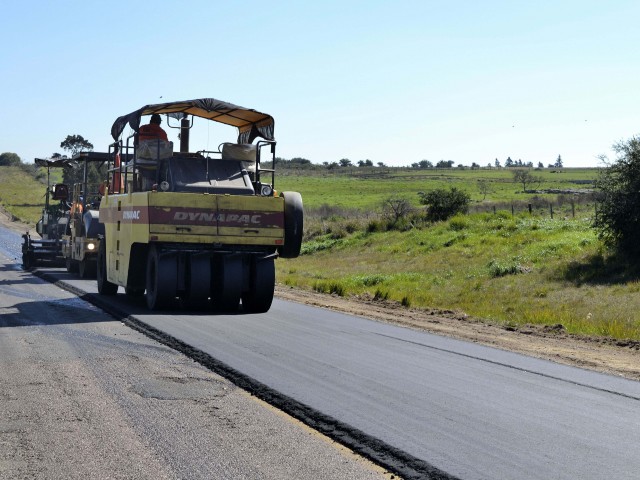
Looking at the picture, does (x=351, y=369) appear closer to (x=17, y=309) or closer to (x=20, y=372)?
(x=20, y=372)

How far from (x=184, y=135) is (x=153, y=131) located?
0.93 metres

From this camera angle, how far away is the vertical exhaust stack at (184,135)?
17.4 meters

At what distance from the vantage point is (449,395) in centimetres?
868

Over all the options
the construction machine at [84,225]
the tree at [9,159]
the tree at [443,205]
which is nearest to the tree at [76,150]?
the construction machine at [84,225]

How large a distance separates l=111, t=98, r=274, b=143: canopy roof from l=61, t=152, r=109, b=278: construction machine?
5.15 meters

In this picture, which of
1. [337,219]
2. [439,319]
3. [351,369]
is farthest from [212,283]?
[337,219]

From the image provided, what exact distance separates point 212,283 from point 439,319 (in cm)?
470

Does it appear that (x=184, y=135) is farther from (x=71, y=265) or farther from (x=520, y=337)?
(x=71, y=265)

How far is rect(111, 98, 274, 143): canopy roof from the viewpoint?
1633 centimetres

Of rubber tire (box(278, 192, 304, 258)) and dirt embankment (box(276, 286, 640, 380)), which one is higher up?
rubber tire (box(278, 192, 304, 258))

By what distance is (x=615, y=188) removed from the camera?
2697 cm

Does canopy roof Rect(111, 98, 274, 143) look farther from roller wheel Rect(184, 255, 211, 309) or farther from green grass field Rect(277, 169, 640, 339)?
green grass field Rect(277, 169, 640, 339)

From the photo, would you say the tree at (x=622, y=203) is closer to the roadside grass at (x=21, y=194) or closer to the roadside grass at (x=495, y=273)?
the roadside grass at (x=495, y=273)

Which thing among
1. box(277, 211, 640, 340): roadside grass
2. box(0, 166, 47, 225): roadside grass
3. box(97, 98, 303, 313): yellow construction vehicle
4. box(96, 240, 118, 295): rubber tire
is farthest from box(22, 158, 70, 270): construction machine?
box(0, 166, 47, 225): roadside grass
